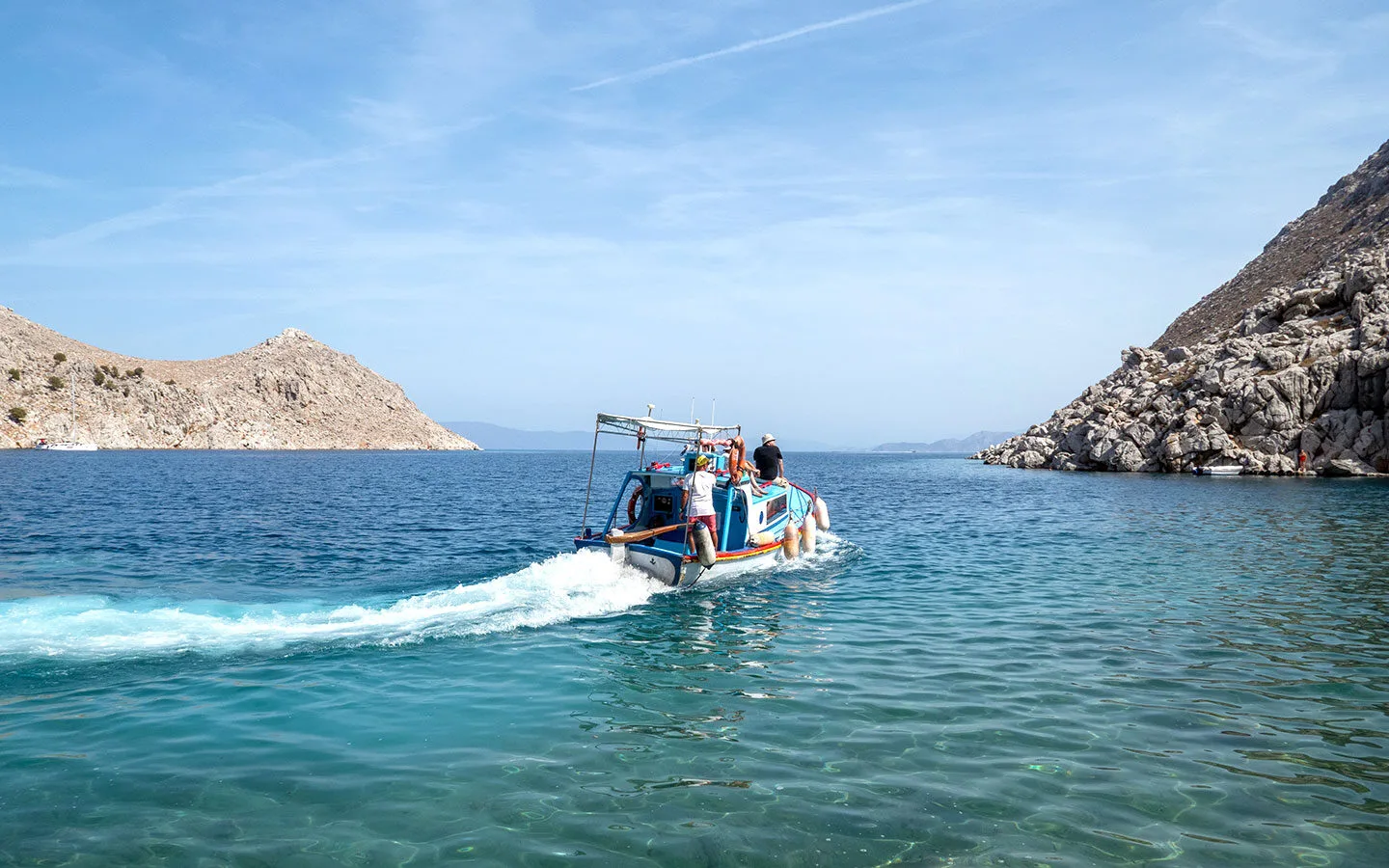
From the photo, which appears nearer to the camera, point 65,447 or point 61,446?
point 65,447

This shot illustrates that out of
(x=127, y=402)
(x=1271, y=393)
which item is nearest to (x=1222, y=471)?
(x=1271, y=393)

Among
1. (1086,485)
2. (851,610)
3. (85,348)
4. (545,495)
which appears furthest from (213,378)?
(851,610)

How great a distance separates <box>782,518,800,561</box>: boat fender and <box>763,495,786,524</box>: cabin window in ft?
1.91

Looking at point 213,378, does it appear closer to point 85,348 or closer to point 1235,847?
point 85,348

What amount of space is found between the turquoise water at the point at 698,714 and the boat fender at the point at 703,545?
1.16 m

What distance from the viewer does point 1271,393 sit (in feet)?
217

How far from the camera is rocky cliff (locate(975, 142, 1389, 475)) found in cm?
6212

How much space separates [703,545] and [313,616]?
28.2 feet

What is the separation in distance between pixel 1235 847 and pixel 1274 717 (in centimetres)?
410

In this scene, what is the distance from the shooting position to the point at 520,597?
17.0 meters

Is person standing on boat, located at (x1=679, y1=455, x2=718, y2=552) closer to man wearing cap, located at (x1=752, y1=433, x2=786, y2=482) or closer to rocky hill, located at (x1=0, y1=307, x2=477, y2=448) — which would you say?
man wearing cap, located at (x1=752, y1=433, x2=786, y2=482)

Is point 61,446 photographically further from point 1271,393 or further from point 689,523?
point 1271,393

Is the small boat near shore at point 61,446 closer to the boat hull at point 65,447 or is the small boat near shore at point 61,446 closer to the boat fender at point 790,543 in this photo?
the boat hull at point 65,447

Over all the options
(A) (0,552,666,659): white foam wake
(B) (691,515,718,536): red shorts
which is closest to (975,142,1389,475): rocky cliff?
(B) (691,515,718,536): red shorts
